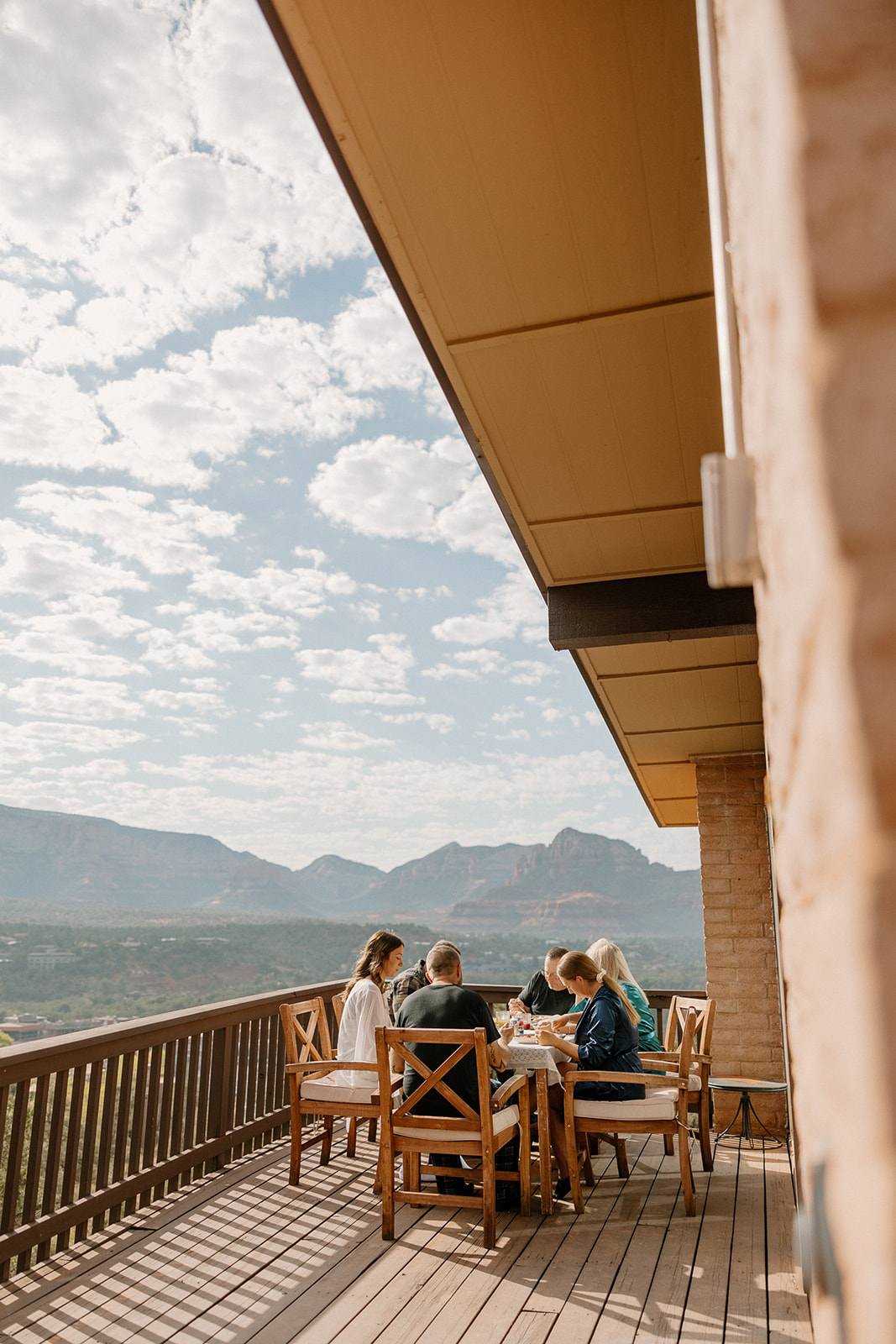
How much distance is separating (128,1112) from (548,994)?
11.0 feet

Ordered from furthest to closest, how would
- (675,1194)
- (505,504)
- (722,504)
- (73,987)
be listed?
1. (73,987)
2. (675,1194)
3. (505,504)
4. (722,504)

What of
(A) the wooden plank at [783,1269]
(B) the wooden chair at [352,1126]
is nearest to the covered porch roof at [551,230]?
(A) the wooden plank at [783,1269]

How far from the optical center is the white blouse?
5.21 metres

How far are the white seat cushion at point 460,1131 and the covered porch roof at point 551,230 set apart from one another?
2.69 meters

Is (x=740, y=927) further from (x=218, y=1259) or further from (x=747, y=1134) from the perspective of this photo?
(x=218, y=1259)

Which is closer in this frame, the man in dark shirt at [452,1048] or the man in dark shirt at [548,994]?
the man in dark shirt at [452,1048]

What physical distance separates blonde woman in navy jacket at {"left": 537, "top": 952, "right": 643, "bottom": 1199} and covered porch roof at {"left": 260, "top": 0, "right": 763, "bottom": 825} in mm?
2216

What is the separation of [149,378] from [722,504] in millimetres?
58495

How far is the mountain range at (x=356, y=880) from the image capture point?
72.1 m

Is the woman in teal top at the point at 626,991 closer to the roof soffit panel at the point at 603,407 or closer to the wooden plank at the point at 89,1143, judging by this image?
the wooden plank at the point at 89,1143

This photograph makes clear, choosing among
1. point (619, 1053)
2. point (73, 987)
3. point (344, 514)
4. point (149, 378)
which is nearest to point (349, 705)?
point (344, 514)

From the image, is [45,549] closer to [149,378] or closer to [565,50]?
[149,378]

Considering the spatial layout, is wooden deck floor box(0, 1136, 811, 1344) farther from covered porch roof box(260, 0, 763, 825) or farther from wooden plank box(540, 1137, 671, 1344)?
covered porch roof box(260, 0, 763, 825)

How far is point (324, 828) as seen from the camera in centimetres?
9975
